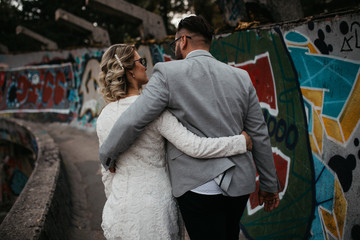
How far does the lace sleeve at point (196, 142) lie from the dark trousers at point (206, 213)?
0.85 feet

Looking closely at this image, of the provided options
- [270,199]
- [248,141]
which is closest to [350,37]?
[248,141]

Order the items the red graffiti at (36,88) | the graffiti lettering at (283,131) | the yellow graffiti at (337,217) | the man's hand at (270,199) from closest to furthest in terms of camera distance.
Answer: the man's hand at (270,199), the yellow graffiti at (337,217), the graffiti lettering at (283,131), the red graffiti at (36,88)

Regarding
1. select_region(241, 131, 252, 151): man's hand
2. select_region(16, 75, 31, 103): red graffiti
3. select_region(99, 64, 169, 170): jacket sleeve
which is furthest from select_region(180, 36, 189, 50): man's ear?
select_region(16, 75, 31, 103): red graffiti

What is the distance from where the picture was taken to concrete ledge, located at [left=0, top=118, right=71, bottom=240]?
A: 2.62 metres

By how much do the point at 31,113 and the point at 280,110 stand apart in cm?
1214

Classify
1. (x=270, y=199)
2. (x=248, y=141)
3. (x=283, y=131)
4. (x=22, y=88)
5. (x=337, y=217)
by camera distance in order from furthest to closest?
(x=22, y=88), (x=283, y=131), (x=337, y=217), (x=270, y=199), (x=248, y=141)

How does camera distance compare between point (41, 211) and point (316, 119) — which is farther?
point (41, 211)

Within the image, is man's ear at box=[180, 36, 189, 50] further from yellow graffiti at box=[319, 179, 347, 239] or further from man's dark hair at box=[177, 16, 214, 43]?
yellow graffiti at box=[319, 179, 347, 239]

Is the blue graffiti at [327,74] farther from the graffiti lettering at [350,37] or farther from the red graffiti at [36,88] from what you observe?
the red graffiti at [36,88]

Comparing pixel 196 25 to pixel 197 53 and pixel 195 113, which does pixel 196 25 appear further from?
pixel 195 113

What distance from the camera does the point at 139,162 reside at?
177 centimetres

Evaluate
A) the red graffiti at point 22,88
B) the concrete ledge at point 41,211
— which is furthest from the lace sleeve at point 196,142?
the red graffiti at point 22,88

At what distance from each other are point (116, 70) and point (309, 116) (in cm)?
179

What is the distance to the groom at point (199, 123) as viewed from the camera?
162 cm
